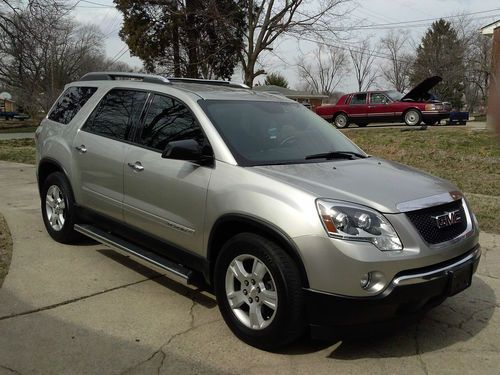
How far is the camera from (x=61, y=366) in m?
3.16

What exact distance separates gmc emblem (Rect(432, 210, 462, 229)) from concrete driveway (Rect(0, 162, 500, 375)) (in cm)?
84

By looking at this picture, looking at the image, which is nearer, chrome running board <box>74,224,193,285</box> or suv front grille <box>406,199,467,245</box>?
suv front grille <box>406,199,467,245</box>

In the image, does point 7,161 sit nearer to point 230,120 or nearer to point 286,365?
point 230,120

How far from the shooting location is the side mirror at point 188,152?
12.2 feet

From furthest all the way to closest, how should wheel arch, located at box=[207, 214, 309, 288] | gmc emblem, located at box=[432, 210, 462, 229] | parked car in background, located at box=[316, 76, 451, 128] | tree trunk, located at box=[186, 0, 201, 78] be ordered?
tree trunk, located at box=[186, 0, 201, 78]
parked car in background, located at box=[316, 76, 451, 128]
gmc emblem, located at box=[432, 210, 462, 229]
wheel arch, located at box=[207, 214, 309, 288]

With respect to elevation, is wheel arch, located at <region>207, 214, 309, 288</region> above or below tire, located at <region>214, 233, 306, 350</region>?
above

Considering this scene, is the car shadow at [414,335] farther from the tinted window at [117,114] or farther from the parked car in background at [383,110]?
the parked car in background at [383,110]

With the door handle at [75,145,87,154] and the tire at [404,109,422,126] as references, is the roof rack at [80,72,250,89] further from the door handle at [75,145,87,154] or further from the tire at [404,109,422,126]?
the tire at [404,109,422,126]

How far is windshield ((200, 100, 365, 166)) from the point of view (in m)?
3.92

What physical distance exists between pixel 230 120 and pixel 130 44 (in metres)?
25.3

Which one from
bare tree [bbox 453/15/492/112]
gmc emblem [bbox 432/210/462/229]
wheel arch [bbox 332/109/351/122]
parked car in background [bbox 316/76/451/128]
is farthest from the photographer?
wheel arch [bbox 332/109/351/122]

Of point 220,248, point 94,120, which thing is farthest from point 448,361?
point 94,120

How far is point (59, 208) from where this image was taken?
562cm

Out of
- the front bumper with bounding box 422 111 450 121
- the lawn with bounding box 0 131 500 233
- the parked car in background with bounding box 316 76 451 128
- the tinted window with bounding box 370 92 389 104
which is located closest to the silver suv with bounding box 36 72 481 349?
the lawn with bounding box 0 131 500 233
